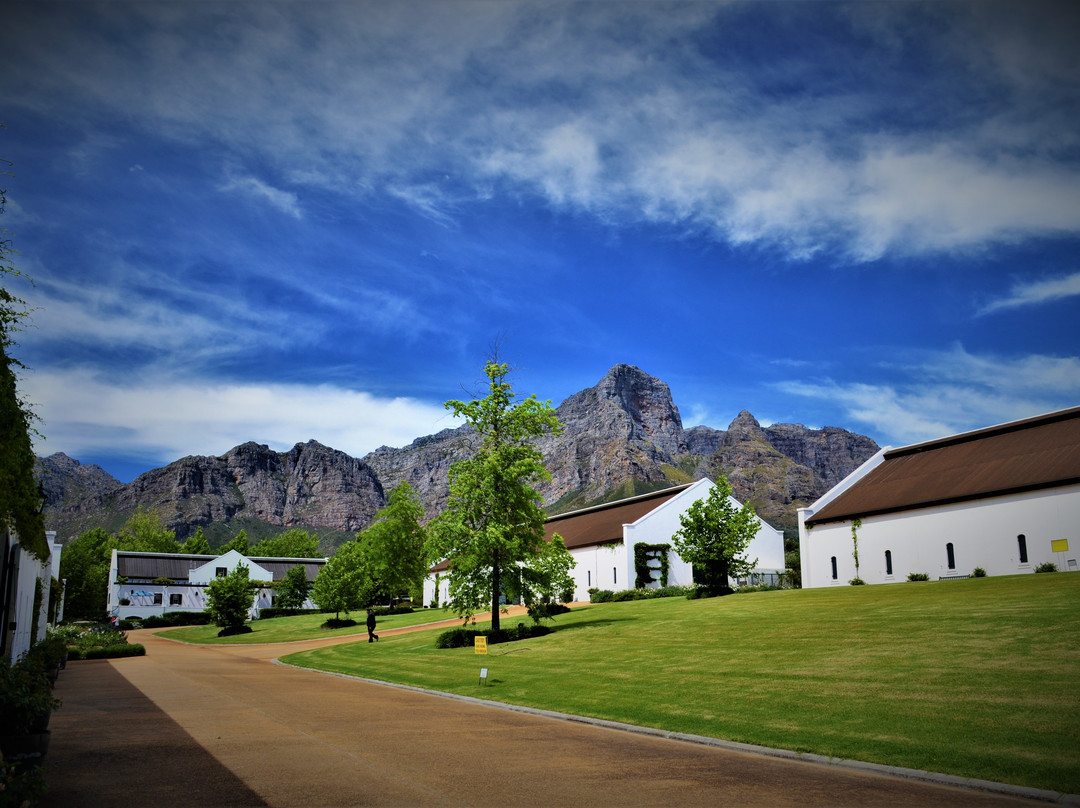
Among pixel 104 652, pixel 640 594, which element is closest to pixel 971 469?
pixel 640 594

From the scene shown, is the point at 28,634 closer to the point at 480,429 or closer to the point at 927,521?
the point at 480,429

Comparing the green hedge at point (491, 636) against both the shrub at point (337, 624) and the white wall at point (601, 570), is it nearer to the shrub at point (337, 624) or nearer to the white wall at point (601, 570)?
the white wall at point (601, 570)

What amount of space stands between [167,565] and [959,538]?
3912 inches

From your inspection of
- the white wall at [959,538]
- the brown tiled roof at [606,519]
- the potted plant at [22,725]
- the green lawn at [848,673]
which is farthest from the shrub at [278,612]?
the potted plant at [22,725]

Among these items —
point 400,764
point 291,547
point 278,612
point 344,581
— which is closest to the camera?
point 400,764

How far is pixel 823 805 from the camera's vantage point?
29.6ft

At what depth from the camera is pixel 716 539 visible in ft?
129

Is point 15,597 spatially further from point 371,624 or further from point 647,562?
point 647,562

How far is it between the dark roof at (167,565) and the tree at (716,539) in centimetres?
7174

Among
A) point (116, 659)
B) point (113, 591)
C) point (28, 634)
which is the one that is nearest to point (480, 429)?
point (28, 634)

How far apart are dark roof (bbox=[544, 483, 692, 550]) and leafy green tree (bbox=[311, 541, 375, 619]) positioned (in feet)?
53.7

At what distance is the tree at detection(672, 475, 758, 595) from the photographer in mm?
39062

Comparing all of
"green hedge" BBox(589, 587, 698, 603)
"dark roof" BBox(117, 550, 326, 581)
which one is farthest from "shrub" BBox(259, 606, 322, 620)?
"green hedge" BBox(589, 587, 698, 603)

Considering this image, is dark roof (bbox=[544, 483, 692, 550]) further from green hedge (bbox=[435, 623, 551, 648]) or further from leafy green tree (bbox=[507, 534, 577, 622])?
green hedge (bbox=[435, 623, 551, 648])
